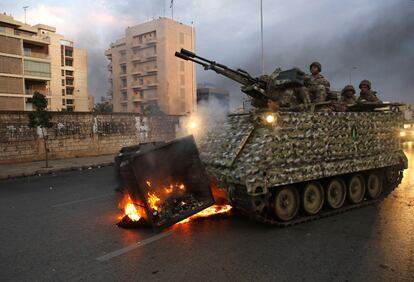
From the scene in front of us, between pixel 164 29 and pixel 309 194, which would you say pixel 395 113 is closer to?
pixel 309 194

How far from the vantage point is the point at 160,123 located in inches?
994

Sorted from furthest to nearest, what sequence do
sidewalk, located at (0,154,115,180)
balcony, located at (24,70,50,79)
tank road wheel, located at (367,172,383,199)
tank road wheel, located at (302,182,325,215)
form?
balcony, located at (24,70,50,79), sidewalk, located at (0,154,115,180), tank road wheel, located at (367,172,383,199), tank road wheel, located at (302,182,325,215)

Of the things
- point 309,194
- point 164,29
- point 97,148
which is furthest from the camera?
point 97,148

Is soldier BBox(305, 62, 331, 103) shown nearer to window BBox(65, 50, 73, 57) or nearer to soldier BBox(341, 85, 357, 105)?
soldier BBox(341, 85, 357, 105)

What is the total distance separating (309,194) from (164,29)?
14.5 m

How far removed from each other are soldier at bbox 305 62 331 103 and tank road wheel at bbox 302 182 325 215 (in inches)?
88.0

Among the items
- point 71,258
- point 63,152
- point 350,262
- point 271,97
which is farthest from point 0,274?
point 63,152

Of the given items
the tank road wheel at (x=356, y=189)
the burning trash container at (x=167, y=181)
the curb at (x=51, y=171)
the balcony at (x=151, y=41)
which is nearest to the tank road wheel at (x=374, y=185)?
the tank road wheel at (x=356, y=189)

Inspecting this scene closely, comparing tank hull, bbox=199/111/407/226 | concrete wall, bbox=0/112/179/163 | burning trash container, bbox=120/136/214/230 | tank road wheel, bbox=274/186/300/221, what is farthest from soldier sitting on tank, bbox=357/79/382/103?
concrete wall, bbox=0/112/179/163

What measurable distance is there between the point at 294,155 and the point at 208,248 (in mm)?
2594

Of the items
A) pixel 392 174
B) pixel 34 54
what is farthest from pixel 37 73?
pixel 392 174

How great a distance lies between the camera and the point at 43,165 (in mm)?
16906

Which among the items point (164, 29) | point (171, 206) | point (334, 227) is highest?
point (164, 29)

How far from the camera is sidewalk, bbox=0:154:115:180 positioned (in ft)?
48.0
